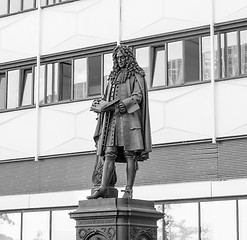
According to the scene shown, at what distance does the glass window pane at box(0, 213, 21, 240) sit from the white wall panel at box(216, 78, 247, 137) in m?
9.01

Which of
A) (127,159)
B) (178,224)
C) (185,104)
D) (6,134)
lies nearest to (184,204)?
(178,224)

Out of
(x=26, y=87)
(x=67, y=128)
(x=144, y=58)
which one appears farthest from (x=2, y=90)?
(x=144, y=58)

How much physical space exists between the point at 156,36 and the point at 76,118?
13.5ft

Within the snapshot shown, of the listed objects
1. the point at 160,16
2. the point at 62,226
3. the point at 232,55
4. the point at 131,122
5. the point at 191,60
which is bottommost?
the point at 131,122

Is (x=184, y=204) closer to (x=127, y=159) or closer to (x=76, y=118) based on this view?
(x=76, y=118)

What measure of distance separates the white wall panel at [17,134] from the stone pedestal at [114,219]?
54.5 ft

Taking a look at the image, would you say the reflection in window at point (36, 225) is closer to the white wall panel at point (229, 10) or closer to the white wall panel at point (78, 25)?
the white wall panel at point (78, 25)

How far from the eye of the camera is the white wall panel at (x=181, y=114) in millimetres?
27406

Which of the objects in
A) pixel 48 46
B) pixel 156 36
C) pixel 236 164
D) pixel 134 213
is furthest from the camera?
pixel 48 46

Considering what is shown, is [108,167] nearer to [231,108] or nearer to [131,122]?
[131,122]

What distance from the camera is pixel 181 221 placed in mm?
28031

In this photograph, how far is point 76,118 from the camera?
30375mm

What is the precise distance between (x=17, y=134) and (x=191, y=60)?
731 centimetres

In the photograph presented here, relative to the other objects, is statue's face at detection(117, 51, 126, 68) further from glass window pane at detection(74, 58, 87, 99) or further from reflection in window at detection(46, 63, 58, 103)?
reflection in window at detection(46, 63, 58, 103)
